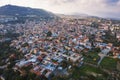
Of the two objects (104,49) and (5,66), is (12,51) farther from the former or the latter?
(104,49)

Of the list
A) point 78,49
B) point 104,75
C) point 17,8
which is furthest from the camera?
point 17,8

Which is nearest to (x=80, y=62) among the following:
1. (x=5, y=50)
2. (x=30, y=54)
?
(x=30, y=54)

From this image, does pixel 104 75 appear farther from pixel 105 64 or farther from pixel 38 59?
pixel 38 59

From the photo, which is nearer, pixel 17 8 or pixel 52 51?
pixel 52 51

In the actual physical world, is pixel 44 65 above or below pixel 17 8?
below

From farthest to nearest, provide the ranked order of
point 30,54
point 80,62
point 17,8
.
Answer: point 17,8
point 30,54
point 80,62

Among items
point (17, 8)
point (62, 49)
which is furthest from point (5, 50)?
point (17, 8)

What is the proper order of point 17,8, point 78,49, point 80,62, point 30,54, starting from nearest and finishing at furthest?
point 80,62 → point 30,54 → point 78,49 → point 17,8

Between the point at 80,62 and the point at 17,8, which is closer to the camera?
the point at 80,62

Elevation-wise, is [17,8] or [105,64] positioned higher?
[17,8]
